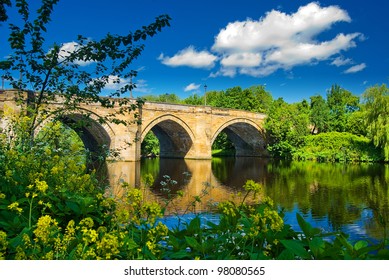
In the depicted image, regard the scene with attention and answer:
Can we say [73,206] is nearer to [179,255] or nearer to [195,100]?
[179,255]

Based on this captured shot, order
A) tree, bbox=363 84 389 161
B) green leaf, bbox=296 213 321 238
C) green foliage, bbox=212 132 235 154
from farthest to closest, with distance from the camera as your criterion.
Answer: green foliage, bbox=212 132 235 154 < tree, bbox=363 84 389 161 < green leaf, bbox=296 213 321 238

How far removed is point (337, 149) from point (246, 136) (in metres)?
9.43

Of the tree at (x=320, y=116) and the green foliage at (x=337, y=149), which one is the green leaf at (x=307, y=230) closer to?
the green foliage at (x=337, y=149)

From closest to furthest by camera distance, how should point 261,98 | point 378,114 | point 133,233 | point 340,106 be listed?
point 133,233 → point 378,114 → point 340,106 → point 261,98

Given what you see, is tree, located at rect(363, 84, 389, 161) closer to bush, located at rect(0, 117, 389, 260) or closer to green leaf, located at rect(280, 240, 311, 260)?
bush, located at rect(0, 117, 389, 260)

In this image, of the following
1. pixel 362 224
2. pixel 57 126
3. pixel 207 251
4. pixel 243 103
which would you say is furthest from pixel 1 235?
pixel 243 103

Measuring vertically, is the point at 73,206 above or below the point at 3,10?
below

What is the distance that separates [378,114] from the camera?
25875 millimetres

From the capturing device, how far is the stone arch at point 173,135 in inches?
1165

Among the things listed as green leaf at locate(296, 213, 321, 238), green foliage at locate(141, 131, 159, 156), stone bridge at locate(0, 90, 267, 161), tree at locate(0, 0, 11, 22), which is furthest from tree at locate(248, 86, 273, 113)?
green leaf at locate(296, 213, 321, 238)

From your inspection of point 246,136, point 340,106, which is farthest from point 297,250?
point 340,106

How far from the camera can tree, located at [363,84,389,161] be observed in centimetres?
2534

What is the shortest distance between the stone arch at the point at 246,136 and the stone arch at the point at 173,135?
15.4ft

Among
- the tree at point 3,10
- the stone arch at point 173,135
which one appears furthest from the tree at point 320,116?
the tree at point 3,10
